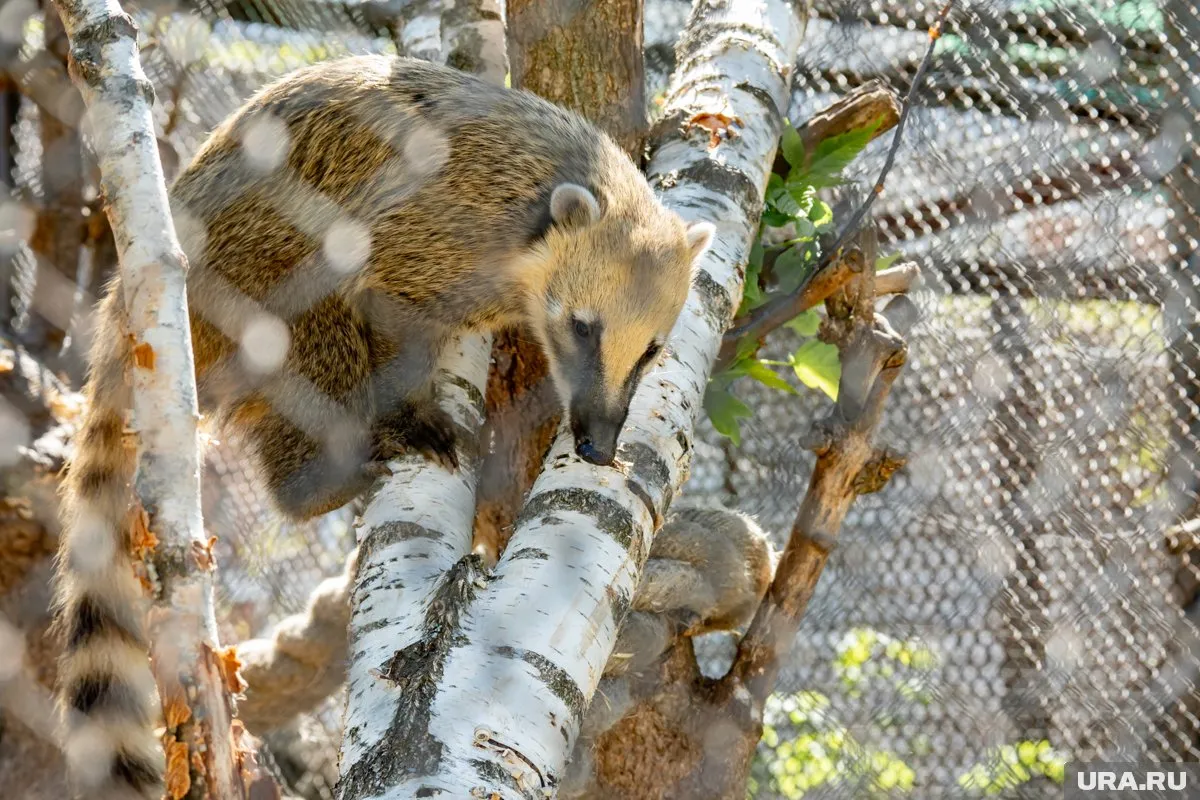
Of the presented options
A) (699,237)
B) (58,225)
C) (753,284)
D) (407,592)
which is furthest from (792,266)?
(58,225)

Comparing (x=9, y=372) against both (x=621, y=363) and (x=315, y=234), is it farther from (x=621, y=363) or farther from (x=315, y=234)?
(x=621, y=363)

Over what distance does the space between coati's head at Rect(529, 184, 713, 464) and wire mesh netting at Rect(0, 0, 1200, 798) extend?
1.43 metres

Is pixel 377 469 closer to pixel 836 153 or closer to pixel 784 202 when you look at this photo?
pixel 784 202

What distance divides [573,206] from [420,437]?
24.3 inches

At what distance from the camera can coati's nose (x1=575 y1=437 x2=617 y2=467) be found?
6.11 feet

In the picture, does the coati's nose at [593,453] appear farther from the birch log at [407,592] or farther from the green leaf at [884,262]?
the green leaf at [884,262]

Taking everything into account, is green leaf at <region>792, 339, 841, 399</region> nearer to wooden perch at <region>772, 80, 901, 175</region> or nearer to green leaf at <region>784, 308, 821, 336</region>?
green leaf at <region>784, 308, 821, 336</region>

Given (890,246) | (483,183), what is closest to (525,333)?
(483,183)

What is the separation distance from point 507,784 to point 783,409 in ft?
9.29

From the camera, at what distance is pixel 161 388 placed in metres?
1.39

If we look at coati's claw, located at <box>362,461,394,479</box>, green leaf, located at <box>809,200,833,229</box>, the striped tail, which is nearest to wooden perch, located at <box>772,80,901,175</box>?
green leaf, located at <box>809,200,833,229</box>

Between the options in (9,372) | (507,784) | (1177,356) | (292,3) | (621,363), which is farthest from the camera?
(1177,356)

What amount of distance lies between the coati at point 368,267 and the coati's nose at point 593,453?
37 centimetres

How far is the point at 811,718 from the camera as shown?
380 centimetres
